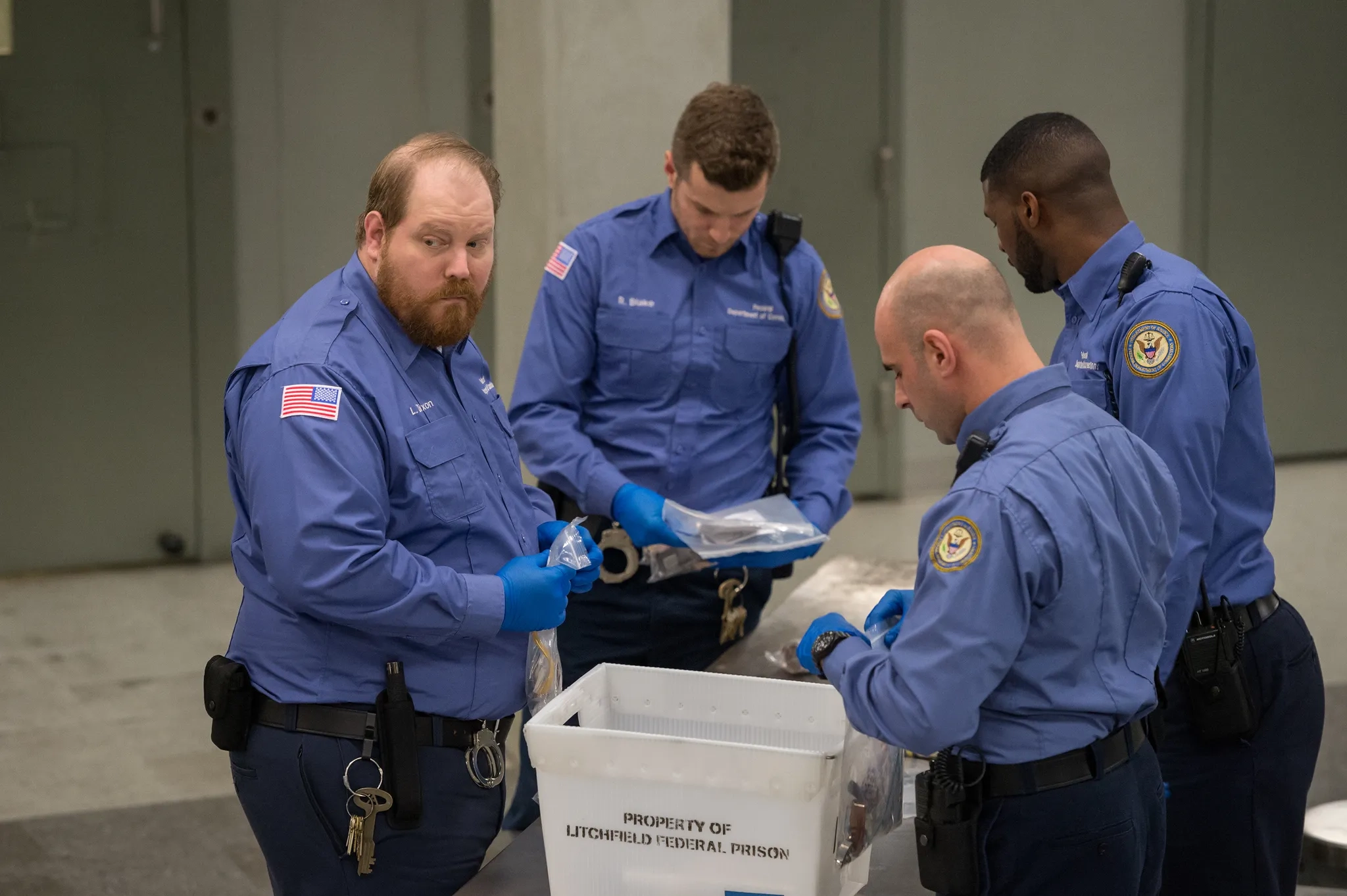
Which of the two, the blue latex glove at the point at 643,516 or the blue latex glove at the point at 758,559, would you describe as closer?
the blue latex glove at the point at 643,516

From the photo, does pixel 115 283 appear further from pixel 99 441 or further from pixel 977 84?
pixel 977 84

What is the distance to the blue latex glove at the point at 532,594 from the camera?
194 centimetres

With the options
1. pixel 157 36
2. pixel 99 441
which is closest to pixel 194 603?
pixel 99 441

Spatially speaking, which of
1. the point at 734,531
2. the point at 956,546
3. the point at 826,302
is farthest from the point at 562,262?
the point at 956,546

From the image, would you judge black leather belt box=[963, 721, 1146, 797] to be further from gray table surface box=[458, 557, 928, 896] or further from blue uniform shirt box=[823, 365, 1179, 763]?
gray table surface box=[458, 557, 928, 896]

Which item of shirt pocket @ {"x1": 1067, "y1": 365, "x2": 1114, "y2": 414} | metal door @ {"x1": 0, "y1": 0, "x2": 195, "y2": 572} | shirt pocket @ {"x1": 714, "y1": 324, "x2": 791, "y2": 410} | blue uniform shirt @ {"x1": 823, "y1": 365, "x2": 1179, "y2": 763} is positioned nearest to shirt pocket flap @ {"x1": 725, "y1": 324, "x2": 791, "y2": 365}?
shirt pocket @ {"x1": 714, "y1": 324, "x2": 791, "y2": 410}

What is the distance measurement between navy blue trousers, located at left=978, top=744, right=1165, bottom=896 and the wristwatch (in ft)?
0.85

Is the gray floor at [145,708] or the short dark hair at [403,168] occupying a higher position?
the short dark hair at [403,168]

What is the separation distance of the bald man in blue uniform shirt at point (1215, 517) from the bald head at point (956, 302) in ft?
1.45

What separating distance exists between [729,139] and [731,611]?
3.07 feet

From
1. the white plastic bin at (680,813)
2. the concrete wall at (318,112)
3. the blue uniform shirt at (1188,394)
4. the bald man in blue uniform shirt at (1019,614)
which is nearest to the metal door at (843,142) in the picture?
the concrete wall at (318,112)

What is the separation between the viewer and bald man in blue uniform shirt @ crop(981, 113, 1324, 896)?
84.1 inches

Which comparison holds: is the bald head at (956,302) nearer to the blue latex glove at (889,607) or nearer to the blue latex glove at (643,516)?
the blue latex glove at (889,607)

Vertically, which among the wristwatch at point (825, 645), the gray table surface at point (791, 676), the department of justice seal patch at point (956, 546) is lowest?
the gray table surface at point (791, 676)
